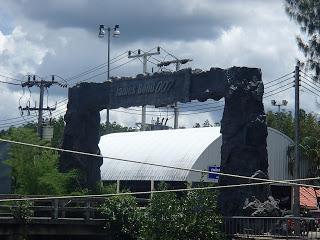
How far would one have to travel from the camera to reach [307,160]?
48688mm

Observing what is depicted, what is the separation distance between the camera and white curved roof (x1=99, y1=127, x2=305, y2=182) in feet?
Result: 127

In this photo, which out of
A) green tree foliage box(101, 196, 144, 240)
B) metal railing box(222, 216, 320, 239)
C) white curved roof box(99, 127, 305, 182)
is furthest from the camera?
white curved roof box(99, 127, 305, 182)

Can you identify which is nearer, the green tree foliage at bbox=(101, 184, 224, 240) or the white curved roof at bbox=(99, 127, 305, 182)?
the green tree foliage at bbox=(101, 184, 224, 240)

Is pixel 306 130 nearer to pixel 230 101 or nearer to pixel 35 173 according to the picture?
pixel 35 173

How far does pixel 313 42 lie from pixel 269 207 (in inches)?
409

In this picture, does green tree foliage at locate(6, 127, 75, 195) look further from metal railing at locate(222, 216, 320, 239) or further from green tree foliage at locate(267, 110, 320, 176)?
green tree foliage at locate(267, 110, 320, 176)

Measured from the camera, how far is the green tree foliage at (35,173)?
32500 mm

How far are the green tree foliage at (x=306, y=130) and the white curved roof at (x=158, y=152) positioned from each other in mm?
8986

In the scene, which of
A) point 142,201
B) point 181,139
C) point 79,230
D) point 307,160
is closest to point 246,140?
point 142,201

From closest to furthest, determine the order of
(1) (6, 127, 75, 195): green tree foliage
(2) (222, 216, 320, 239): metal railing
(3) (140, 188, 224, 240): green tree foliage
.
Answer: (3) (140, 188, 224, 240): green tree foliage < (2) (222, 216, 320, 239): metal railing < (1) (6, 127, 75, 195): green tree foliage

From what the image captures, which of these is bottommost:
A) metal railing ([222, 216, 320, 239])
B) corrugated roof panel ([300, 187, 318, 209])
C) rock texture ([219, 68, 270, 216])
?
metal railing ([222, 216, 320, 239])

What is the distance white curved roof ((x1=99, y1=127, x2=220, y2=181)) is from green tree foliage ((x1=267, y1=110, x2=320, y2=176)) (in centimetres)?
899

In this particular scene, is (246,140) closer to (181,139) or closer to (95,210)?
(95,210)

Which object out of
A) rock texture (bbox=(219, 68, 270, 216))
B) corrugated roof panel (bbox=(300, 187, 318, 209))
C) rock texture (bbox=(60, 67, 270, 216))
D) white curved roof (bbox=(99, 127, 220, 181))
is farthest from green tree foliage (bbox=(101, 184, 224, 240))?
corrugated roof panel (bbox=(300, 187, 318, 209))
